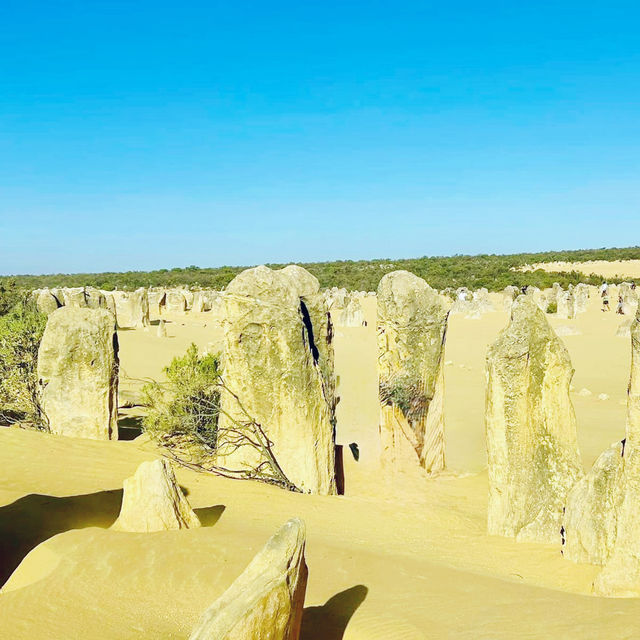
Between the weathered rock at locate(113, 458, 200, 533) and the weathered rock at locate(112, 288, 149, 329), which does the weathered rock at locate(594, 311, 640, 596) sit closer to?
the weathered rock at locate(113, 458, 200, 533)

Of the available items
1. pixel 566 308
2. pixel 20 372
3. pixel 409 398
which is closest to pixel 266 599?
pixel 409 398

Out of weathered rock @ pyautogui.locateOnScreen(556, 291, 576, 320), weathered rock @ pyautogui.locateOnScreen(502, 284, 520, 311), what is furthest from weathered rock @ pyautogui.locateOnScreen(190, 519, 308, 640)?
weathered rock @ pyautogui.locateOnScreen(502, 284, 520, 311)

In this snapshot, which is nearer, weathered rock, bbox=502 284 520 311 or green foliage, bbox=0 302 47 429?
green foliage, bbox=0 302 47 429

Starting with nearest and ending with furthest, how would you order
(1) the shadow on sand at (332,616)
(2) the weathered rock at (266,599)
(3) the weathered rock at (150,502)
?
(2) the weathered rock at (266,599), (1) the shadow on sand at (332,616), (3) the weathered rock at (150,502)

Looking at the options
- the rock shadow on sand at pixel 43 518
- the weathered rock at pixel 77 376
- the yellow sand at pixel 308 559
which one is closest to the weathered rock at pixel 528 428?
the yellow sand at pixel 308 559

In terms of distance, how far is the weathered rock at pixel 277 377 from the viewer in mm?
7785

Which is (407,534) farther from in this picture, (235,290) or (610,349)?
(610,349)

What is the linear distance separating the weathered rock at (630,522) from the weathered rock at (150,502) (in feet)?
11.7

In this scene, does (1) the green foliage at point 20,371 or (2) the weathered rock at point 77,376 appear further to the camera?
(1) the green foliage at point 20,371

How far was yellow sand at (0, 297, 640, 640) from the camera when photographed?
4.16 metres

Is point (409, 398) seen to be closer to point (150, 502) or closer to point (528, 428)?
point (528, 428)

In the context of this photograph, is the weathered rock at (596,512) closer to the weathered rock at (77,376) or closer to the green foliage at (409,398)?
the green foliage at (409,398)

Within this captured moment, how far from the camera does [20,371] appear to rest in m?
10.8

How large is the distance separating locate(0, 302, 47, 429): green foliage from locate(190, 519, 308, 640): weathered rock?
766 centimetres
